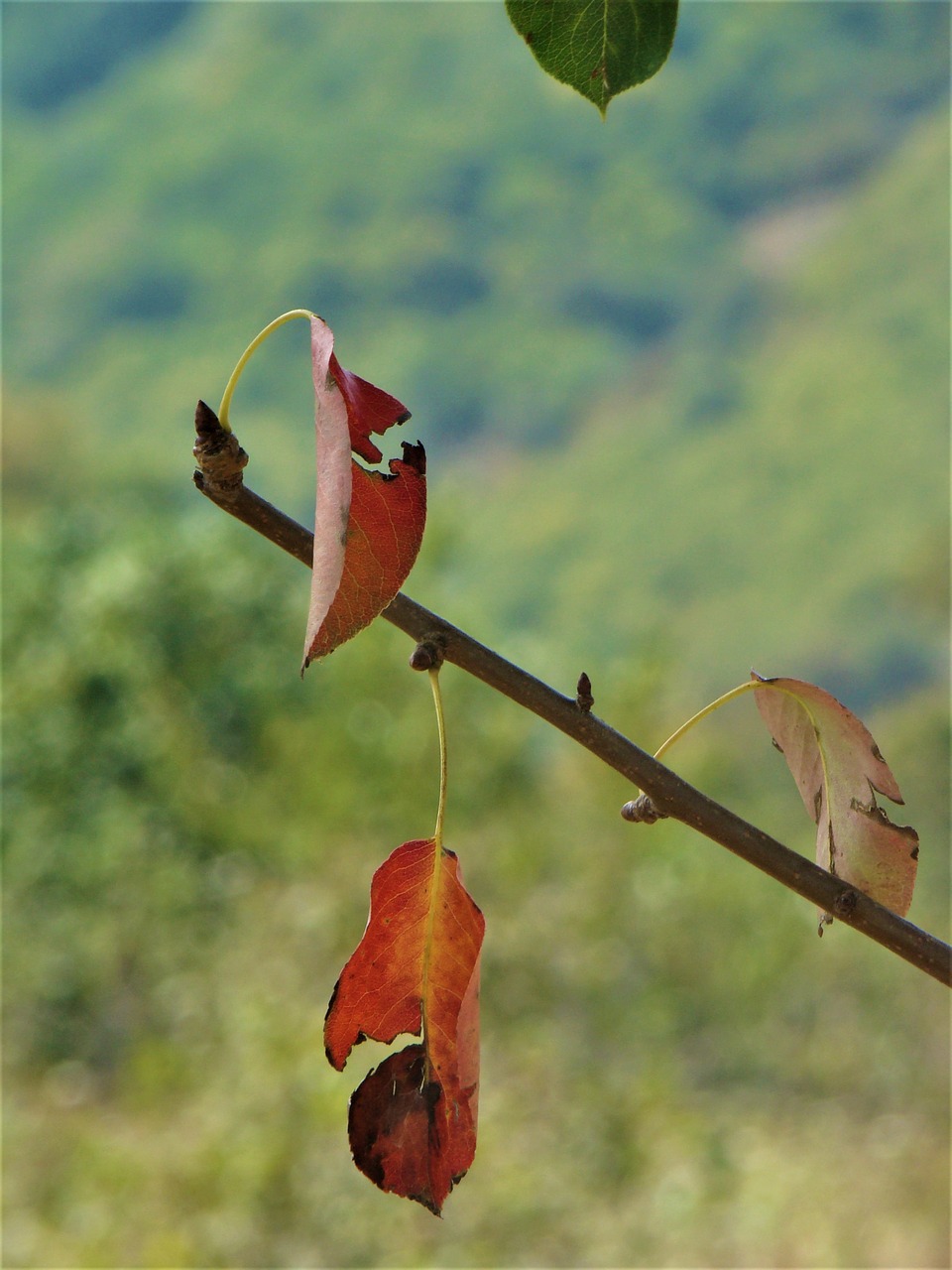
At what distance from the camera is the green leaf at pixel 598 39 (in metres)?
0.26

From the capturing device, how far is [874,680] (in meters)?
6.86

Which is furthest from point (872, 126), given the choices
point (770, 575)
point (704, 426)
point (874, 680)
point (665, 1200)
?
point (665, 1200)

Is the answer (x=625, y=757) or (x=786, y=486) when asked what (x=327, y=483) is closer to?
(x=625, y=757)

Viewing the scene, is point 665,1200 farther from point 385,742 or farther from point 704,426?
point 704,426

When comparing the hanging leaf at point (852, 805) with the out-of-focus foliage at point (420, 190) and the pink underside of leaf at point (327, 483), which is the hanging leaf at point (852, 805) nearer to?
the pink underside of leaf at point (327, 483)

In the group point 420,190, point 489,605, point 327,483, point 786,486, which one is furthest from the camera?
point 420,190

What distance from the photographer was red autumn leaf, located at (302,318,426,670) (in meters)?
0.20

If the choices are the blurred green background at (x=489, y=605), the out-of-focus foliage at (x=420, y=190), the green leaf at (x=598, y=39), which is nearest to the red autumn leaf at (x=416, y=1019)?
the green leaf at (x=598, y=39)

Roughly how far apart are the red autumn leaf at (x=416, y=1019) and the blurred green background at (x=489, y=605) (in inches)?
87.4

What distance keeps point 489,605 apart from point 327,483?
5.71m

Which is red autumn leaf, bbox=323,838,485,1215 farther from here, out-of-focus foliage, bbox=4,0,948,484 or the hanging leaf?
out-of-focus foliage, bbox=4,0,948,484

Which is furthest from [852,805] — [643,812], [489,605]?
[489,605]

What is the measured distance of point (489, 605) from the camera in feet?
19.4

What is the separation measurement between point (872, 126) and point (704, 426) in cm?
348
